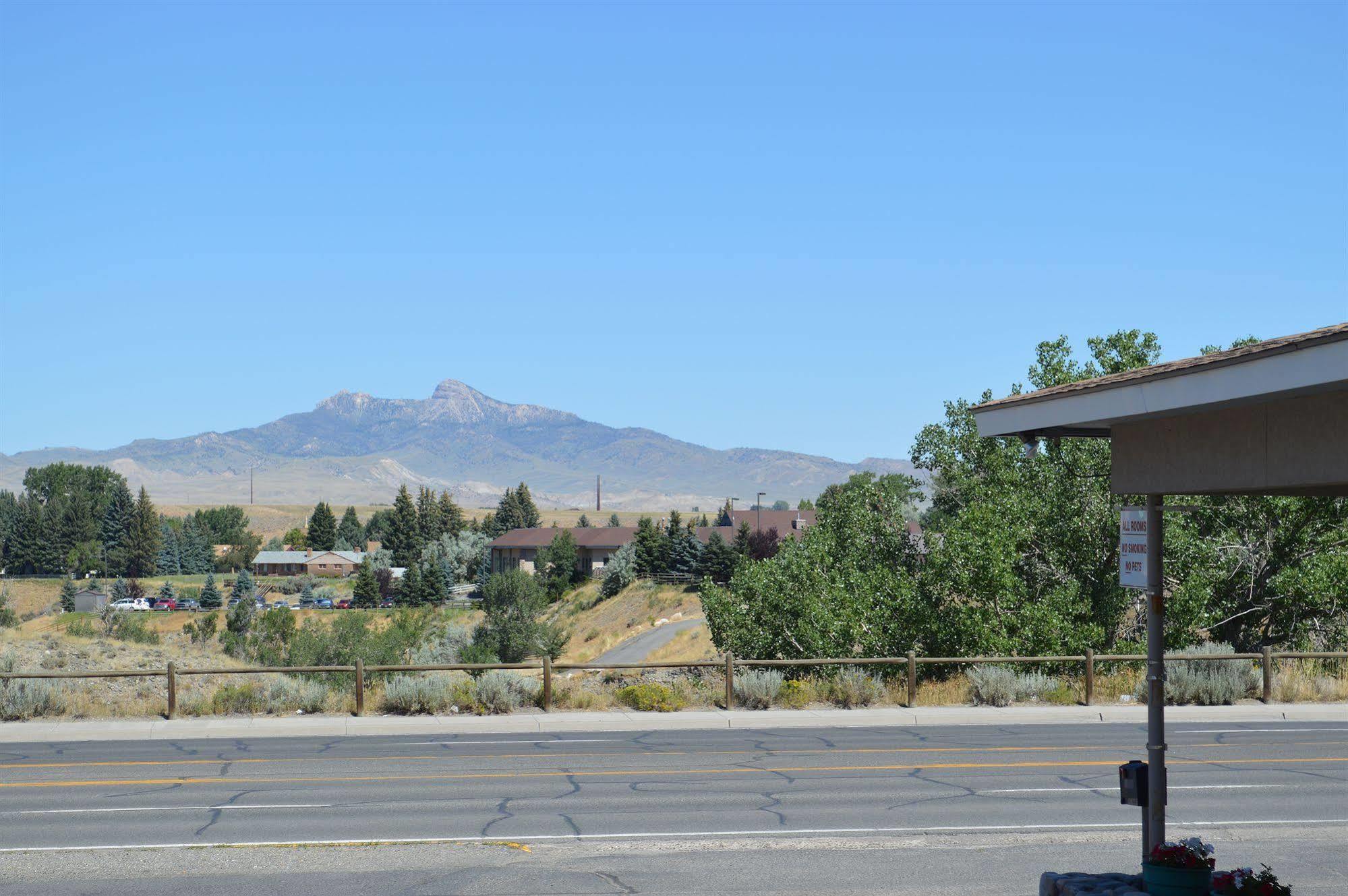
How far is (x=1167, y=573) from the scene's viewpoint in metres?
29.9

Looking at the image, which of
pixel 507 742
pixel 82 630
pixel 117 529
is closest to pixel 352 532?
pixel 117 529

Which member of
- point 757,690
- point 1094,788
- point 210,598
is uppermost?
point 757,690

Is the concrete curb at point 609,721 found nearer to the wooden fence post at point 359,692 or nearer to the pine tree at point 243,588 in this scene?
the wooden fence post at point 359,692

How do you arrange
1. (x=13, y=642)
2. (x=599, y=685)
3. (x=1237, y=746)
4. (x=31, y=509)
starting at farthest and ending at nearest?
(x=31, y=509), (x=13, y=642), (x=599, y=685), (x=1237, y=746)

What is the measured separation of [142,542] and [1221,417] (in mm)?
144929

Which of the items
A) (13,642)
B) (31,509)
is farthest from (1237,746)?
(31,509)

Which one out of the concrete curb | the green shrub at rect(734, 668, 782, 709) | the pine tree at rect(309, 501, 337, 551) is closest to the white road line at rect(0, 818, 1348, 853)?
the concrete curb

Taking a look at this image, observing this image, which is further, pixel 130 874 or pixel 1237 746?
pixel 1237 746

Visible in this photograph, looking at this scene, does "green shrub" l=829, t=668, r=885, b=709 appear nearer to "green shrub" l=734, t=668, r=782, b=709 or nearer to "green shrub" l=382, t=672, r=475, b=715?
"green shrub" l=734, t=668, r=782, b=709

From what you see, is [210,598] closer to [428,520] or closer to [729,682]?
[428,520]

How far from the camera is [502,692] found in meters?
22.5

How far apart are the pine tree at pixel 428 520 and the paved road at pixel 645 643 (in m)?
62.6

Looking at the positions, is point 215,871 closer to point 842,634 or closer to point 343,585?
point 842,634

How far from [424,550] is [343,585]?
10438 mm
